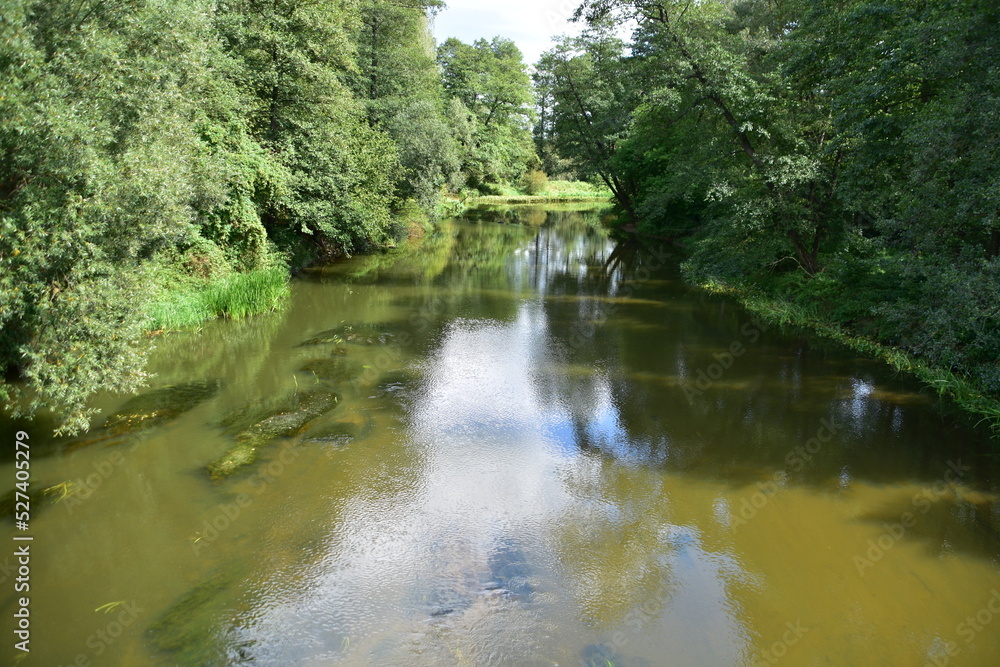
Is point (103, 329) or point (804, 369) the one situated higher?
point (103, 329)

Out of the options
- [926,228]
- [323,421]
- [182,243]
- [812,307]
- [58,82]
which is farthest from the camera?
[812,307]

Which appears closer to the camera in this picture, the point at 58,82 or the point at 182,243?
the point at 58,82

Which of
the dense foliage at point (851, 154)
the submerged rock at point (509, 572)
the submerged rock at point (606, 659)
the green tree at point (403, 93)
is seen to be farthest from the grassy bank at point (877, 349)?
the green tree at point (403, 93)

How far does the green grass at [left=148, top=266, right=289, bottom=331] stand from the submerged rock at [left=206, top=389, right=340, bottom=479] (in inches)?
180

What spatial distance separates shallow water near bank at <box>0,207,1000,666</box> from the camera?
4848 mm

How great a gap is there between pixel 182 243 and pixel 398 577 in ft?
35.7

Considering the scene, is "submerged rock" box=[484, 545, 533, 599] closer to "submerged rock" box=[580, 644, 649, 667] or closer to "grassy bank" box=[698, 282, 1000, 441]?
"submerged rock" box=[580, 644, 649, 667]

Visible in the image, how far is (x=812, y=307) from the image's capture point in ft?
47.4

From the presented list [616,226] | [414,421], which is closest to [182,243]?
[414,421]

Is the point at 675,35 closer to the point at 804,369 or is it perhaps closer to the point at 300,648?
the point at 804,369

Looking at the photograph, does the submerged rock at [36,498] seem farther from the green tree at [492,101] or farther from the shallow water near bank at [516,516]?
the green tree at [492,101]

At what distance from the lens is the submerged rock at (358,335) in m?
12.3

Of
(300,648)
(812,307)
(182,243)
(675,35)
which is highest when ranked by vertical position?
(675,35)

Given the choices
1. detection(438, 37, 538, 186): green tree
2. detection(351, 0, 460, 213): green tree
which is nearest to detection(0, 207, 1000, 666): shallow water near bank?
detection(351, 0, 460, 213): green tree
